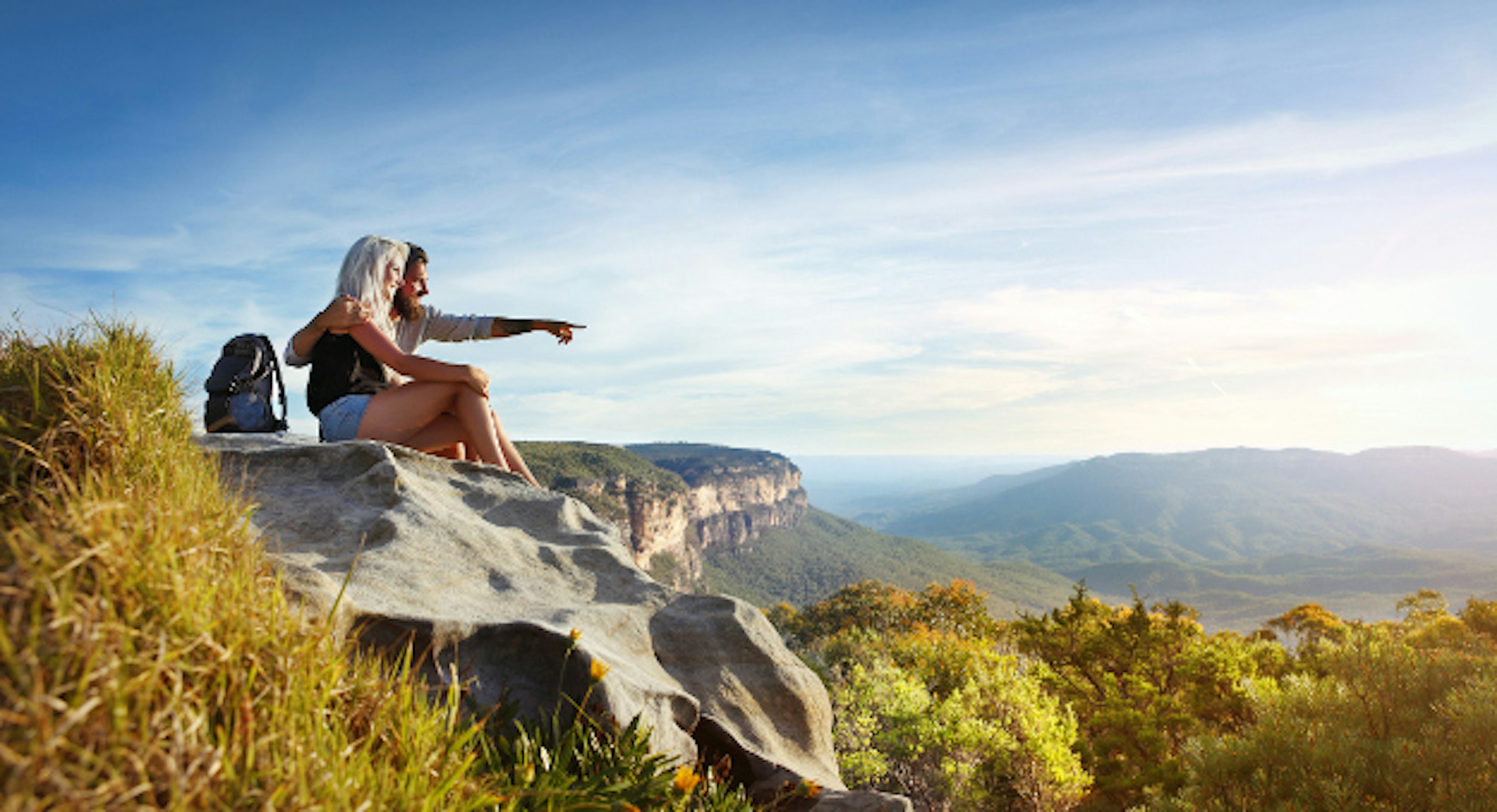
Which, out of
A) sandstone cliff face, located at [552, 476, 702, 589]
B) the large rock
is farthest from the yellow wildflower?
sandstone cliff face, located at [552, 476, 702, 589]

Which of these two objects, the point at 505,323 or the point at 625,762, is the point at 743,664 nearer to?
the point at 625,762

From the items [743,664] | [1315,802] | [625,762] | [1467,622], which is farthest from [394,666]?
[1467,622]

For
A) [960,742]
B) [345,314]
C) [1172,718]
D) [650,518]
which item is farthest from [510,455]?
[650,518]

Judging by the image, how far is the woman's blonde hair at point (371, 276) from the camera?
5398mm

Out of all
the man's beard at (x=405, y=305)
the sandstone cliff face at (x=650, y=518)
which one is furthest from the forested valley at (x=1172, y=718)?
the sandstone cliff face at (x=650, y=518)

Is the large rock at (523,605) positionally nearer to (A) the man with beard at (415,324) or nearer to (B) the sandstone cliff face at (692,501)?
(A) the man with beard at (415,324)

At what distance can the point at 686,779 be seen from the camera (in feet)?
10.7

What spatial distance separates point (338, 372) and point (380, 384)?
322 mm

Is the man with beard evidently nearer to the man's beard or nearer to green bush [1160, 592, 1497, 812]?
the man's beard

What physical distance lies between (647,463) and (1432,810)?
12210cm

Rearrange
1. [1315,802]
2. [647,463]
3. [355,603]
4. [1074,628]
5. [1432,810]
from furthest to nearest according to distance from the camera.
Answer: [647,463] → [1074,628] → [1315,802] → [1432,810] → [355,603]

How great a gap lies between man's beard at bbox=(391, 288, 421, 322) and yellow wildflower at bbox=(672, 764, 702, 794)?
4584mm

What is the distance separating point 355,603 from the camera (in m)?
3.39

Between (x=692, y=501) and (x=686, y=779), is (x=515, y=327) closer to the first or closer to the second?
(x=686, y=779)
